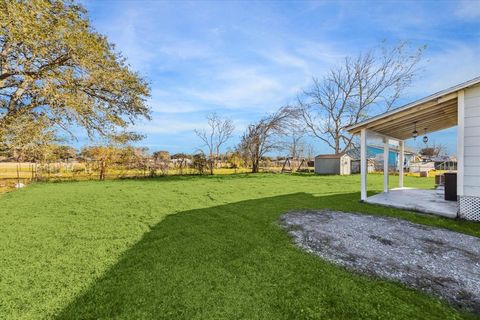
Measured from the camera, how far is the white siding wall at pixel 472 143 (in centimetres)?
503

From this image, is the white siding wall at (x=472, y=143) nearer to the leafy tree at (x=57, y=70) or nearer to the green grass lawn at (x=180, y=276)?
the green grass lawn at (x=180, y=276)

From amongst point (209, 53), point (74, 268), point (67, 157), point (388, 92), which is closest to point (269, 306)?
point (74, 268)

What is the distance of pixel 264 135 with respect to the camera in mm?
20219

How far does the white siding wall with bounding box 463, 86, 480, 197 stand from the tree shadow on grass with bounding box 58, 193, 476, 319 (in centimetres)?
423

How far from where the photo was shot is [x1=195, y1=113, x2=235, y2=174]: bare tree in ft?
79.2

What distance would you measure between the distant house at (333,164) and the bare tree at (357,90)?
3.60 metres

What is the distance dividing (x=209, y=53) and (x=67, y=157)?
35.7ft

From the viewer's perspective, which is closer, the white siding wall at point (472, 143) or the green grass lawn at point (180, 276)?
the green grass lawn at point (180, 276)

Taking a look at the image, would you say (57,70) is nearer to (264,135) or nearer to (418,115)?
(418,115)

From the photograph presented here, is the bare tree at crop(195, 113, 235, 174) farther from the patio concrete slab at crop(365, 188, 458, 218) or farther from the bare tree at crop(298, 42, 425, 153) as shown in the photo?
the patio concrete slab at crop(365, 188, 458, 218)

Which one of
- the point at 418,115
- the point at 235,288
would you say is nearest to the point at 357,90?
the point at 418,115

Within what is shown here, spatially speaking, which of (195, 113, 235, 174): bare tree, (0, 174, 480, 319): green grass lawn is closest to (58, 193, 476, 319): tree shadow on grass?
(0, 174, 480, 319): green grass lawn

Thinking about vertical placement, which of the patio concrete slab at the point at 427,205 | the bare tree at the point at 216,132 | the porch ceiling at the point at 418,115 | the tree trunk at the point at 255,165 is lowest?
the patio concrete slab at the point at 427,205

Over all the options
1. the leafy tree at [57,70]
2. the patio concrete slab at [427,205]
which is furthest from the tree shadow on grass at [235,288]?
the leafy tree at [57,70]
